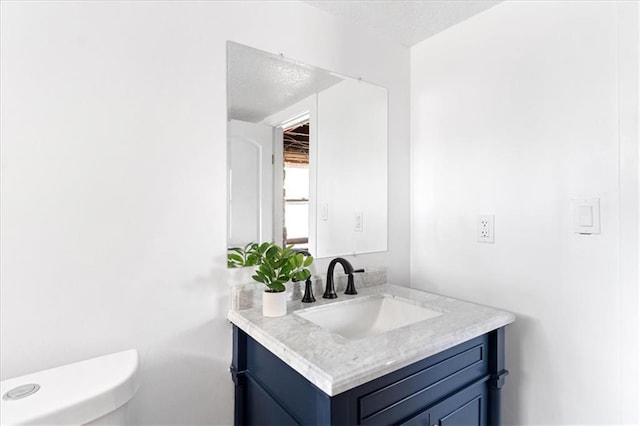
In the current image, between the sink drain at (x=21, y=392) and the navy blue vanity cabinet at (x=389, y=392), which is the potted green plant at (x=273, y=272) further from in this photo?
the sink drain at (x=21, y=392)

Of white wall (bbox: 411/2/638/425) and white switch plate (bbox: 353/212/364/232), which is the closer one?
white wall (bbox: 411/2/638/425)

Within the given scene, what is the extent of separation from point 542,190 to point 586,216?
166 mm

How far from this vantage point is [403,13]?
4.86 feet

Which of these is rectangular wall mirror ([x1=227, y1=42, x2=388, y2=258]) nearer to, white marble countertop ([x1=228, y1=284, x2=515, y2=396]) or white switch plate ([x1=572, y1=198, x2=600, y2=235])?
white marble countertop ([x1=228, y1=284, x2=515, y2=396])

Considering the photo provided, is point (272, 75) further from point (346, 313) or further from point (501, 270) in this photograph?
point (501, 270)

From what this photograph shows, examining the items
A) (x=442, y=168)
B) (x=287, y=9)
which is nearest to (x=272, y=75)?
(x=287, y=9)

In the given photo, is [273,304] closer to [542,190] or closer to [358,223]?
[358,223]

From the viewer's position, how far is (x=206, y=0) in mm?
1200

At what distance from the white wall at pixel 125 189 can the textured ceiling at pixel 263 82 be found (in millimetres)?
41

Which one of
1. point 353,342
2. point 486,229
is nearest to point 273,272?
point 353,342

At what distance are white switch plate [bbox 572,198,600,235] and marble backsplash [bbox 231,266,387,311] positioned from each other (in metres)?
0.77

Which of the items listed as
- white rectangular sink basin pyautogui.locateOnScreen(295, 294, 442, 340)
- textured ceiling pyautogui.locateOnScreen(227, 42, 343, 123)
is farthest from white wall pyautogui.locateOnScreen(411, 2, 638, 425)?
textured ceiling pyautogui.locateOnScreen(227, 42, 343, 123)

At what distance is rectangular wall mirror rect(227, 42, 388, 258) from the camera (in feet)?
4.24

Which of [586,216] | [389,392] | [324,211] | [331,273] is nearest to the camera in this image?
[389,392]
